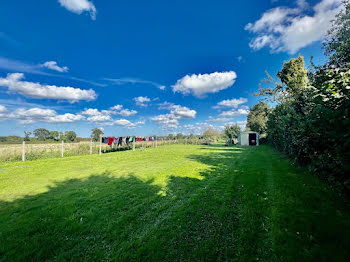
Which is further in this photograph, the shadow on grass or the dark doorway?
the dark doorway

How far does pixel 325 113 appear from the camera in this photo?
2500mm

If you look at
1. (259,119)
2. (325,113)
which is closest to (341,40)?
(325,113)

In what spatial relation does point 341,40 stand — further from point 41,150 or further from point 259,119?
point 259,119

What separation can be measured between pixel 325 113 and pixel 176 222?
3498 millimetres

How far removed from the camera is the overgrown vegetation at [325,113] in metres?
2.40

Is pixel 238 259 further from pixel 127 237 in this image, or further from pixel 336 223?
pixel 336 223

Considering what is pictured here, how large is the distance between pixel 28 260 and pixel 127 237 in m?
1.46

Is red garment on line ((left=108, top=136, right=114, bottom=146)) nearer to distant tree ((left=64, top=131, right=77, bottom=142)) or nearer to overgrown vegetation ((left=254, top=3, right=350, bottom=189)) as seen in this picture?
overgrown vegetation ((left=254, top=3, right=350, bottom=189))

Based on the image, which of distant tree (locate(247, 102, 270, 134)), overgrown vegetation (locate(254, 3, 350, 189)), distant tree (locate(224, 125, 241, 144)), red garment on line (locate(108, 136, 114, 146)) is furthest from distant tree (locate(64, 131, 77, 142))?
distant tree (locate(247, 102, 270, 134))

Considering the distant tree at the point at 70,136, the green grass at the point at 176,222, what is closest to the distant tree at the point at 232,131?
the green grass at the point at 176,222

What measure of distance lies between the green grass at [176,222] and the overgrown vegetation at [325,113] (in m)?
1.02

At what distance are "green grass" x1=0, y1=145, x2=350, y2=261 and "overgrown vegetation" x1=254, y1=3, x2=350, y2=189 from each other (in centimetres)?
102

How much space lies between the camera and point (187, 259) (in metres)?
2.24

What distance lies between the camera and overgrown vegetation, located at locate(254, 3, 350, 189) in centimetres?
240
